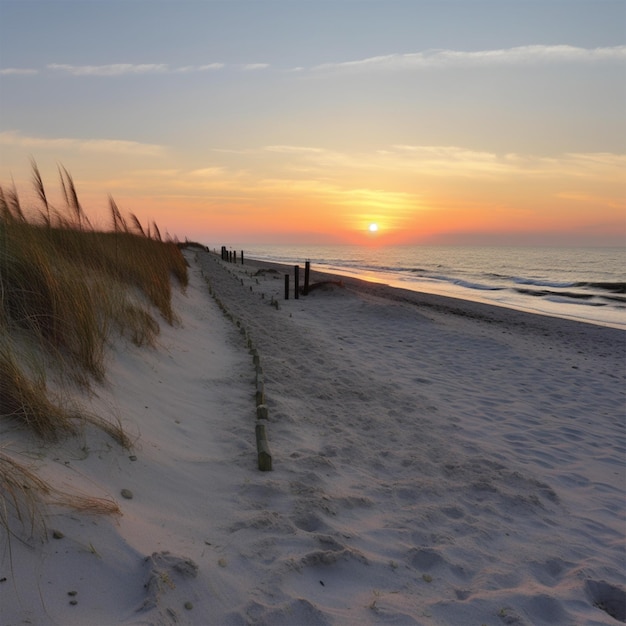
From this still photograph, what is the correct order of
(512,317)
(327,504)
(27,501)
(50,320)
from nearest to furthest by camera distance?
(27,501) < (327,504) < (50,320) < (512,317)

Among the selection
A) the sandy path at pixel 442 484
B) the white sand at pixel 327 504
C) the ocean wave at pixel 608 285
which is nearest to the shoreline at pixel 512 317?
the sandy path at pixel 442 484

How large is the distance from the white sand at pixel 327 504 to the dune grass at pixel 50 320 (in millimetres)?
148

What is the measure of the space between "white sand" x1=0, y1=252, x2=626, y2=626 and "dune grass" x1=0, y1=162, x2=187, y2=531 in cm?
15

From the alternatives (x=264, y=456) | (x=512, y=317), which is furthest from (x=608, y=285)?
(x=264, y=456)

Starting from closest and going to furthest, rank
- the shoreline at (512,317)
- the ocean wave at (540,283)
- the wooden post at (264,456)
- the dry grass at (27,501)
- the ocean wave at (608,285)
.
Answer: the dry grass at (27,501), the wooden post at (264,456), the shoreline at (512,317), the ocean wave at (608,285), the ocean wave at (540,283)

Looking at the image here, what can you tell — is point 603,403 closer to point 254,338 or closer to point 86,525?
point 254,338

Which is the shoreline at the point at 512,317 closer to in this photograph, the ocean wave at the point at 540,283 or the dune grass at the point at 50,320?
the dune grass at the point at 50,320

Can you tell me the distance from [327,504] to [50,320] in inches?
94.5

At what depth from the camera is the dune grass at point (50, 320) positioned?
266 centimetres

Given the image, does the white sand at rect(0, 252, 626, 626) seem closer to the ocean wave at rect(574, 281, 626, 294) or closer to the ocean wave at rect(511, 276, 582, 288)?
the ocean wave at rect(574, 281, 626, 294)

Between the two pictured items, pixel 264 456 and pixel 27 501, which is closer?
pixel 27 501

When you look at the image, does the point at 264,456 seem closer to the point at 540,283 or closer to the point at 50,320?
the point at 50,320

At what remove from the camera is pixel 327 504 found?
3.11 meters

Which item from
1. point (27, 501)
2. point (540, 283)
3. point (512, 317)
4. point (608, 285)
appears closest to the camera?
point (27, 501)
